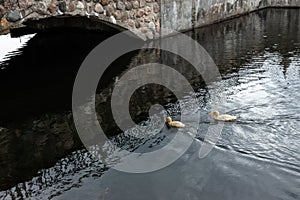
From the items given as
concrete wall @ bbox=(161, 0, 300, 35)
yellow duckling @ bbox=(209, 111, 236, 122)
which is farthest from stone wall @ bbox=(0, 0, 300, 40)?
yellow duckling @ bbox=(209, 111, 236, 122)

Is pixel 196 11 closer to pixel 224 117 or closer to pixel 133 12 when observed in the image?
pixel 133 12

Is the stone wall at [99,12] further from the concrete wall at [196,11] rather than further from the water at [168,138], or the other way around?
the water at [168,138]

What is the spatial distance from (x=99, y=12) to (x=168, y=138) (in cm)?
589

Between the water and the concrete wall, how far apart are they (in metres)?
2.96

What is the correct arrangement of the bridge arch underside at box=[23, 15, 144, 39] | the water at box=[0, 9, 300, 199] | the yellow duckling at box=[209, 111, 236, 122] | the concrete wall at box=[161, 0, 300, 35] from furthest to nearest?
1. the bridge arch underside at box=[23, 15, 144, 39]
2. the concrete wall at box=[161, 0, 300, 35]
3. the yellow duckling at box=[209, 111, 236, 122]
4. the water at box=[0, 9, 300, 199]

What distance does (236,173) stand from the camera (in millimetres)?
4277

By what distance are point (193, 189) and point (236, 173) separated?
67cm

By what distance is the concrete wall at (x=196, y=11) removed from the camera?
481 inches

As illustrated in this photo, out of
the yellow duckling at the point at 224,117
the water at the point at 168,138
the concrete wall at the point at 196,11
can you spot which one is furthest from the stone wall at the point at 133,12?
the yellow duckling at the point at 224,117

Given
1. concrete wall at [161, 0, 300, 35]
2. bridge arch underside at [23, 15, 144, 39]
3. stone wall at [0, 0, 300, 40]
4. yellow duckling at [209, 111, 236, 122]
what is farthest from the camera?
bridge arch underside at [23, 15, 144, 39]

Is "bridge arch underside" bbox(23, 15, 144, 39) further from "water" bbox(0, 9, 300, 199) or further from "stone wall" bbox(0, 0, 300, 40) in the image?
"water" bbox(0, 9, 300, 199)

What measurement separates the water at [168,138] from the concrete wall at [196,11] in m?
2.96

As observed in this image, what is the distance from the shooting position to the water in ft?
13.3

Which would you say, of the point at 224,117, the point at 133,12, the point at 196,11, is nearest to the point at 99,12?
the point at 133,12
